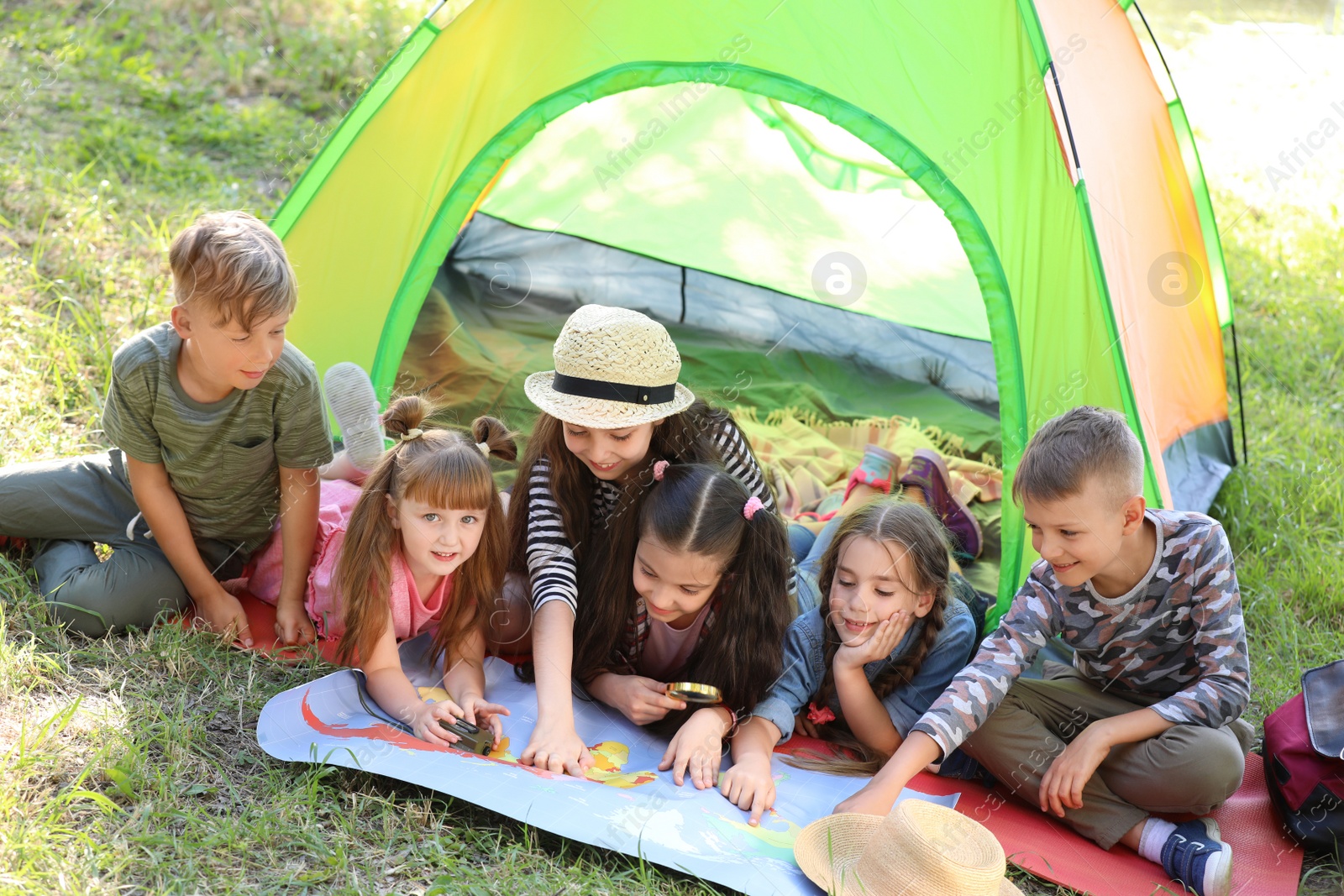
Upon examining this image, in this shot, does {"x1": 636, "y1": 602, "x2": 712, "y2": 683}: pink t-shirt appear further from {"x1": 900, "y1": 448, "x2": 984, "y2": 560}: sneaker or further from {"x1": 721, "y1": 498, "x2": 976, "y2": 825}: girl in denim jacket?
{"x1": 900, "y1": 448, "x2": 984, "y2": 560}: sneaker

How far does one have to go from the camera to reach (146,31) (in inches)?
175

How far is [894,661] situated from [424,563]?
0.84 m

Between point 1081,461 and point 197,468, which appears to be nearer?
point 1081,461

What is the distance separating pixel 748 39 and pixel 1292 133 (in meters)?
3.97

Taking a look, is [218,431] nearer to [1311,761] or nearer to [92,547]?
[92,547]

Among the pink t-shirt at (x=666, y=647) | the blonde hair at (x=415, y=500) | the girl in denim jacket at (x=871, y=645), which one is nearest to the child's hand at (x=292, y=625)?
the blonde hair at (x=415, y=500)

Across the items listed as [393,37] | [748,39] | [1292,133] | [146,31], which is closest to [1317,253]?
[1292,133]

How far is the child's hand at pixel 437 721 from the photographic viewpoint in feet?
5.82

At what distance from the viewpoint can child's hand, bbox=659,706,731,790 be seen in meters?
1.75

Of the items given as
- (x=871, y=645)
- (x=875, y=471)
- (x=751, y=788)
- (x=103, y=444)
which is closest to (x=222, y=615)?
(x=103, y=444)

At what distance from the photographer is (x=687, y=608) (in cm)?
184

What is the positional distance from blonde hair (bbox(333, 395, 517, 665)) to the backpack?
135 centimetres

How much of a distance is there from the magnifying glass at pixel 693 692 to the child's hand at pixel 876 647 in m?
0.22

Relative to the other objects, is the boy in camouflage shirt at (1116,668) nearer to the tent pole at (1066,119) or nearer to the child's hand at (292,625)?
the tent pole at (1066,119)
